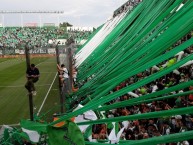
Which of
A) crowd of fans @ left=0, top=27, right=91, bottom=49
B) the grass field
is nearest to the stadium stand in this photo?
the grass field

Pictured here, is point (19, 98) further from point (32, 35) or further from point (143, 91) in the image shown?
point (32, 35)

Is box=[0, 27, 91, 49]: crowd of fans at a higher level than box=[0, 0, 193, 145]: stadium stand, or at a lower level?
higher

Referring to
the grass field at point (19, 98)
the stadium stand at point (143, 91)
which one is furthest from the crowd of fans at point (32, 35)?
the stadium stand at point (143, 91)

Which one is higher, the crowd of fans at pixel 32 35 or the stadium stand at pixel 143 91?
the crowd of fans at pixel 32 35

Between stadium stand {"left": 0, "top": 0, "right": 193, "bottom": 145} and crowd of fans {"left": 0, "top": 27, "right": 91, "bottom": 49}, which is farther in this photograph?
crowd of fans {"left": 0, "top": 27, "right": 91, "bottom": 49}

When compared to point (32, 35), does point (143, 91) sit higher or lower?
lower

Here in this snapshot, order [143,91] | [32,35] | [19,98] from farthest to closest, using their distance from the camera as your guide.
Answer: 1. [32,35]
2. [19,98]
3. [143,91]

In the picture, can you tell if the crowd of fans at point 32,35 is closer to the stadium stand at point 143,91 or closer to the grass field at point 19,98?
the grass field at point 19,98

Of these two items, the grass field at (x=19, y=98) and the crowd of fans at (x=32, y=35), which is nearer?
the grass field at (x=19, y=98)

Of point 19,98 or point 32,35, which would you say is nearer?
point 19,98

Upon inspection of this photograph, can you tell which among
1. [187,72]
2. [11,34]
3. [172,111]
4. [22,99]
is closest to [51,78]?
[22,99]

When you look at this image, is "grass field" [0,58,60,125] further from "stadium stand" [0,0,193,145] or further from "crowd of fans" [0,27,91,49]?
"crowd of fans" [0,27,91,49]

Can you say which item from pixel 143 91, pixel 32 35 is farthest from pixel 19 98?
pixel 32 35

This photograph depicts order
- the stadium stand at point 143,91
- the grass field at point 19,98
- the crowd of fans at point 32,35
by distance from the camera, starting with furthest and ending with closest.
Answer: the crowd of fans at point 32,35 → the grass field at point 19,98 → the stadium stand at point 143,91
